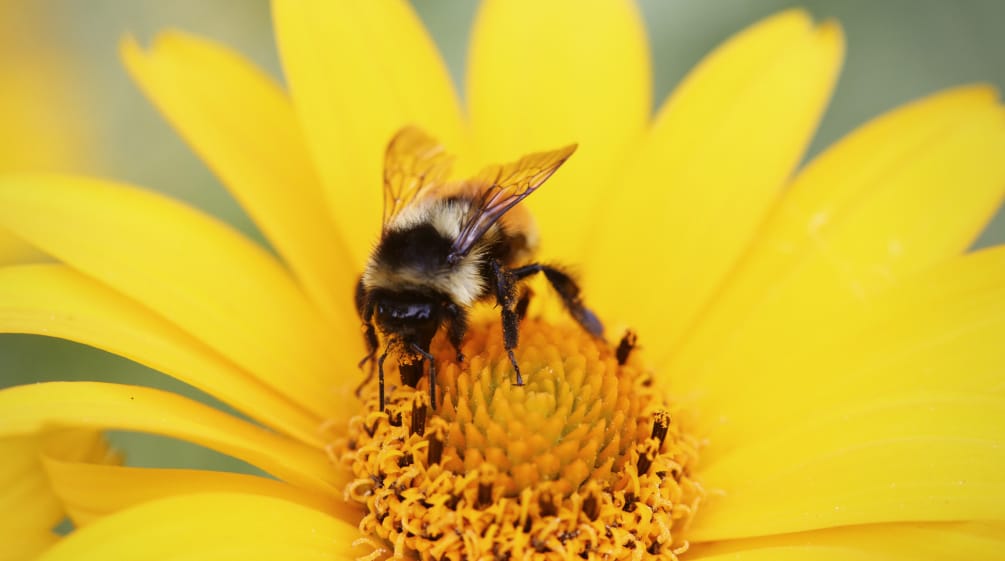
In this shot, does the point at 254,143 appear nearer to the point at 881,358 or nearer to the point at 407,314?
the point at 407,314

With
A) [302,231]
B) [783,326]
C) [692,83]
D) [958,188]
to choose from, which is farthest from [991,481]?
[302,231]

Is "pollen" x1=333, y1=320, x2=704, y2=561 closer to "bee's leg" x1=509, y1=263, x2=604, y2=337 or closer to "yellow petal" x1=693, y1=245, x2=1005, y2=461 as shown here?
"bee's leg" x1=509, y1=263, x2=604, y2=337

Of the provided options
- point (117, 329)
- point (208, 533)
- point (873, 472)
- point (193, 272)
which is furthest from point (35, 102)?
point (873, 472)

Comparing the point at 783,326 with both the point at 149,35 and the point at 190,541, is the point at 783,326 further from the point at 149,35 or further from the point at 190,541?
the point at 149,35

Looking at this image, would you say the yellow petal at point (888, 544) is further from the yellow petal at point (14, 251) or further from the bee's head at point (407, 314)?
the yellow petal at point (14, 251)

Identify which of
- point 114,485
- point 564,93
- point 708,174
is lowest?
point 114,485

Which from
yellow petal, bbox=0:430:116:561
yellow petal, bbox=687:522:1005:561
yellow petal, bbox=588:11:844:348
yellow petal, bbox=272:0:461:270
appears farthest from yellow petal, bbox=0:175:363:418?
yellow petal, bbox=687:522:1005:561

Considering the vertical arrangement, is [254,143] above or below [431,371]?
above
